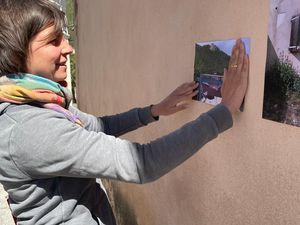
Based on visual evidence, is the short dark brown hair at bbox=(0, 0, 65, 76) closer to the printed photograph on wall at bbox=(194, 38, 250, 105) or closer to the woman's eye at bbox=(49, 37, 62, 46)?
the woman's eye at bbox=(49, 37, 62, 46)

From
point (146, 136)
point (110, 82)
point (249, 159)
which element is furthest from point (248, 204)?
point (110, 82)

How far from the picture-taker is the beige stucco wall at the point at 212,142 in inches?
57.6

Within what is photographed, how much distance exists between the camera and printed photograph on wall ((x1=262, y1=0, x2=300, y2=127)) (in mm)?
1275

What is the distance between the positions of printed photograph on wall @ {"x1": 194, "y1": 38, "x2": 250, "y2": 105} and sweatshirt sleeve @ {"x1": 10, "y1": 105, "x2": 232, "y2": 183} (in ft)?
1.18

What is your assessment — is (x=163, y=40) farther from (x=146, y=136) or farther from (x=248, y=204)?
(x=248, y=204)

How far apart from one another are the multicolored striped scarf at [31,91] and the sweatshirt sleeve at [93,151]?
0.08 meters

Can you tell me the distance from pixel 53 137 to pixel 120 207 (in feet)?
9.62

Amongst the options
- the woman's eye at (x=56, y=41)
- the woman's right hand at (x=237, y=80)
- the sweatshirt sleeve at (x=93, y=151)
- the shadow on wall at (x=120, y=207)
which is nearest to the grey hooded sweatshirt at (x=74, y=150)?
the sweatshirt sleeve at (x=93, y=151)

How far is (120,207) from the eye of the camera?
4145mm

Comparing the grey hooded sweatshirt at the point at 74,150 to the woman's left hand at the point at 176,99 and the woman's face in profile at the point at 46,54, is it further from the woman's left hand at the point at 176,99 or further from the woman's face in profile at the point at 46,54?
the woman's left hand at the point at 176,99

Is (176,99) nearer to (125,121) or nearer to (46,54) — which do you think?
(125,121)

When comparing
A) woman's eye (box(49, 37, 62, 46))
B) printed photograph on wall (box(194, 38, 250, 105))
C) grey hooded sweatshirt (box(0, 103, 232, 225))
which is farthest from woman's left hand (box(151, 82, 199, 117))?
woman's eye (box(49, 37, 62, 46))

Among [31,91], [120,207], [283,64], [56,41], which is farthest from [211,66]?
[120,207]

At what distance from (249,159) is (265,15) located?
1.71 feet
